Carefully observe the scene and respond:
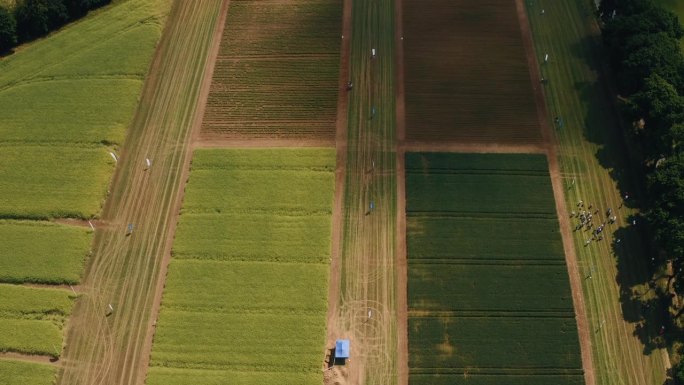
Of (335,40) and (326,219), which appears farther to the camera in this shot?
(335,40)

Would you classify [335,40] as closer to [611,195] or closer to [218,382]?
[611,195]

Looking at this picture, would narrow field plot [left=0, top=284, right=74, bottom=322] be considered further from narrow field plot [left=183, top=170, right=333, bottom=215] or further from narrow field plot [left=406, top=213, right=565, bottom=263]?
narrow field plot [left=406, top=213, right=565, bottom=263]

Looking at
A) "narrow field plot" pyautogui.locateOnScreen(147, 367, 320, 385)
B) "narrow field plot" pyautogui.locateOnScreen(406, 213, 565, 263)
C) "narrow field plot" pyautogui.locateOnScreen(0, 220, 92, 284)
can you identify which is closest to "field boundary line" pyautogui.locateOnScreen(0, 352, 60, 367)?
"narrow field plot" pyautogui.locateOnScreen(0, 220, 92, 284)

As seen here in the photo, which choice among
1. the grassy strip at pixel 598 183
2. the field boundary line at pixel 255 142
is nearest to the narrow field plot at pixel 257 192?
the field boundary line at pixel 255 142

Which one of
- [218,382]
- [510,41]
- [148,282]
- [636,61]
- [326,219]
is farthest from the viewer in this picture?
[510,41]

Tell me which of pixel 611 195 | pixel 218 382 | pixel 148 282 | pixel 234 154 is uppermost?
pixel 234 154

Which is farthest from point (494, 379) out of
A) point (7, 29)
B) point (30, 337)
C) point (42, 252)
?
point (7, 29)

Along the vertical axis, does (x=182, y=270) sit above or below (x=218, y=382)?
above

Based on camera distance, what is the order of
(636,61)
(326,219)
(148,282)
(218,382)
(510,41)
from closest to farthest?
(218,382) → (148,282) → (326,219) → (636,61) → (510,41)

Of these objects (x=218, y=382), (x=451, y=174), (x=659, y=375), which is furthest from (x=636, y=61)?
(x=218, y=382)
